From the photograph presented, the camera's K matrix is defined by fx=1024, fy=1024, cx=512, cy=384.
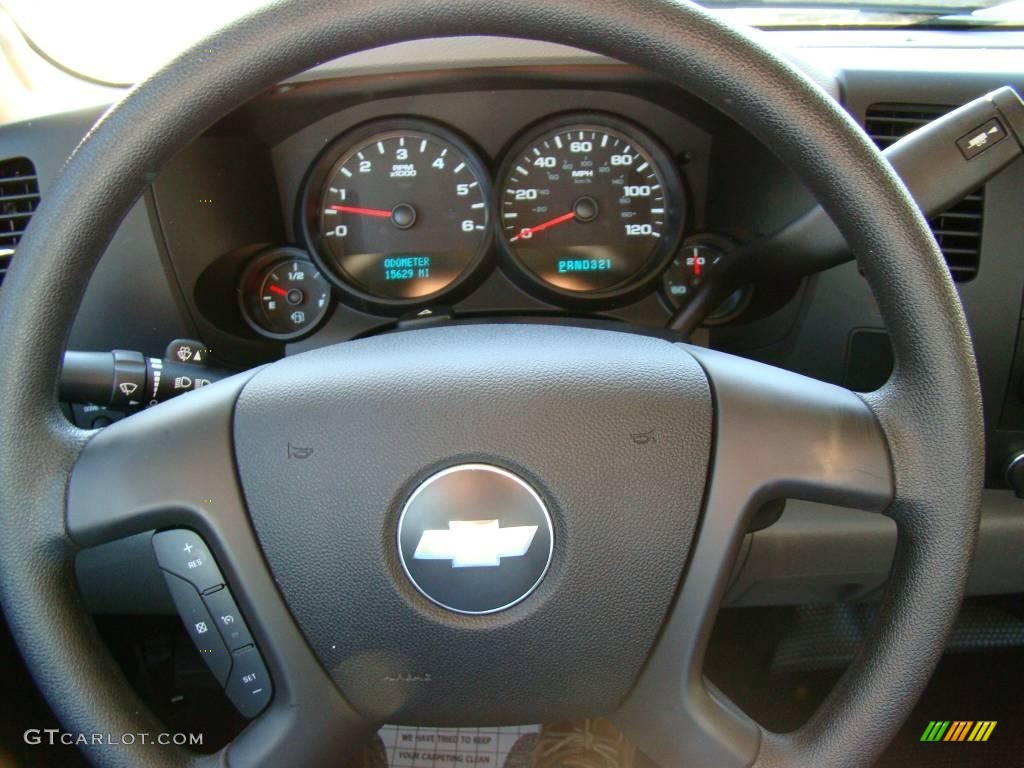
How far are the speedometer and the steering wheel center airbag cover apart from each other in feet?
2.90

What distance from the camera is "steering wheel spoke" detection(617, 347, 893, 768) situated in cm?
92

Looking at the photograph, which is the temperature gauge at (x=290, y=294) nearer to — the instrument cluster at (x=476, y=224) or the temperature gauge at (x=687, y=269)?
the instrument cluster at (x=476, y=224)

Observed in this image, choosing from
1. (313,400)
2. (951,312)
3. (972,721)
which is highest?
(951,312)

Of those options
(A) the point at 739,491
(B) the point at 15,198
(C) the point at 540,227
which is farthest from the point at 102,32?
(A) the point at 739,491

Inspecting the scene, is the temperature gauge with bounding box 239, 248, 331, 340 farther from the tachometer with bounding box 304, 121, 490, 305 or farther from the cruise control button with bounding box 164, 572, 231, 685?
the cruise control button with bounding box 164, 572, 231, 685

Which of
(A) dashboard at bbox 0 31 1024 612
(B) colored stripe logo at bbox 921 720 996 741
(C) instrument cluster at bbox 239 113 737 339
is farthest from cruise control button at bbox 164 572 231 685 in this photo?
(B) colored stripe logo at bbox 921 720 996 741

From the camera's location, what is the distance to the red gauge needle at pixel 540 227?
72.0 inches

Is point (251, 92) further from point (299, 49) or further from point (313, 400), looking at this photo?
point (313, 400)

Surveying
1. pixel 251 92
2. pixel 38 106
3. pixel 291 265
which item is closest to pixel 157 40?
pixel 38 106

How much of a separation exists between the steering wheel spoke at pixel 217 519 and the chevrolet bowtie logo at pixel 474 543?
16 centimetres

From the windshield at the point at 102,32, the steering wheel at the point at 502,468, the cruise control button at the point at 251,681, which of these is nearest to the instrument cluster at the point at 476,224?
the windshield at the point at 102,32

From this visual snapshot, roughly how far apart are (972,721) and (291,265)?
1451 mm

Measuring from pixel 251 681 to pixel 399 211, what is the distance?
3.39 ft

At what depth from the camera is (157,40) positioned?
1630 millimetres
